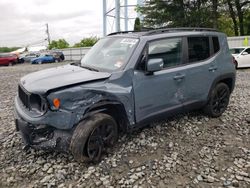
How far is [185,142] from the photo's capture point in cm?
441

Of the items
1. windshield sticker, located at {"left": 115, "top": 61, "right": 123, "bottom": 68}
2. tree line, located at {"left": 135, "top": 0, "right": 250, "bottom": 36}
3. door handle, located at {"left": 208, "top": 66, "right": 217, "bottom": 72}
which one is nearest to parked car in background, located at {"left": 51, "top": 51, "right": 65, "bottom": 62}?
tree line, located at {"left": 135, "top": 0, "right": 250, "bottom": 36}

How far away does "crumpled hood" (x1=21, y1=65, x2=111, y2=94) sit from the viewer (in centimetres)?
339

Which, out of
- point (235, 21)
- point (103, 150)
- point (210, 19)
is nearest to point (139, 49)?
point (103, 150)

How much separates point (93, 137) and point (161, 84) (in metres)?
1.42

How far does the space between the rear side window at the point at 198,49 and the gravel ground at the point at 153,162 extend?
1288 mm

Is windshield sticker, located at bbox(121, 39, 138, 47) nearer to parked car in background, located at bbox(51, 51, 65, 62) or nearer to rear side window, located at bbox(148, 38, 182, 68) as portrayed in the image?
rear side window, located at bbox(148, 38, 182, 68)

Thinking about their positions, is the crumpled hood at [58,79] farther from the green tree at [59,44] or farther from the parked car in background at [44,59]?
the green tree at [59,44]

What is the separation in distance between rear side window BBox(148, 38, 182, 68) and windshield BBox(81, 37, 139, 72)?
0.33 metres

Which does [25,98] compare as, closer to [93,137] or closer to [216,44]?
[93,137]

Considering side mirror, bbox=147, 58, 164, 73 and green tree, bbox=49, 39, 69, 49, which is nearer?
side mirror, bbox=147, 58, 164, 73

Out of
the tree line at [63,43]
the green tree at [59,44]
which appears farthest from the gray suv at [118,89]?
the green tree at [59,44]

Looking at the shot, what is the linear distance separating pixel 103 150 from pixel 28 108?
121cm

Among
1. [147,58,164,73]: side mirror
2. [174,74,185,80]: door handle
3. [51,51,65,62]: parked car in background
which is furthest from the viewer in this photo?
[51,51,65,62]: parked car in background

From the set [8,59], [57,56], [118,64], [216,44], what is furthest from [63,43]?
[118,64]
